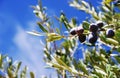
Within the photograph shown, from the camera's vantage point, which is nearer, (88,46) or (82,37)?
(82,37)

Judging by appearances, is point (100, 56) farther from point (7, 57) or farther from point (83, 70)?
point (7, 57)

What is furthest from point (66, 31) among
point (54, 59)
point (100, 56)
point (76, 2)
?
point (76, 2)

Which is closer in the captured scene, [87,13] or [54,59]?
[54,59]

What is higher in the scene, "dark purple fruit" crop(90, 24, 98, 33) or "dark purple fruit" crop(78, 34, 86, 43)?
"dark purple fruit" crop(90, 24, 98, 33)

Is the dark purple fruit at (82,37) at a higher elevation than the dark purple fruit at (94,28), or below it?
below

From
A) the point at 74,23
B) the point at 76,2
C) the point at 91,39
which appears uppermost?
the point at 76,2

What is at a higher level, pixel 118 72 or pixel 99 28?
pixel 99 28

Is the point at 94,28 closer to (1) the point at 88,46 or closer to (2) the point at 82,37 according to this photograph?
(2) the point at 82,37

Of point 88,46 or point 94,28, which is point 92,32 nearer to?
point 94,28

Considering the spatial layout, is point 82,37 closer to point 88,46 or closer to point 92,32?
point 92,32

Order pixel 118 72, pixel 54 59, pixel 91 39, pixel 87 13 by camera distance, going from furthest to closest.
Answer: pixel 87 13, pixel 54 59, pixel 118 72, pixel 91 39

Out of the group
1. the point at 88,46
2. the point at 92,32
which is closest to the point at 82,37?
the point at 92,32
